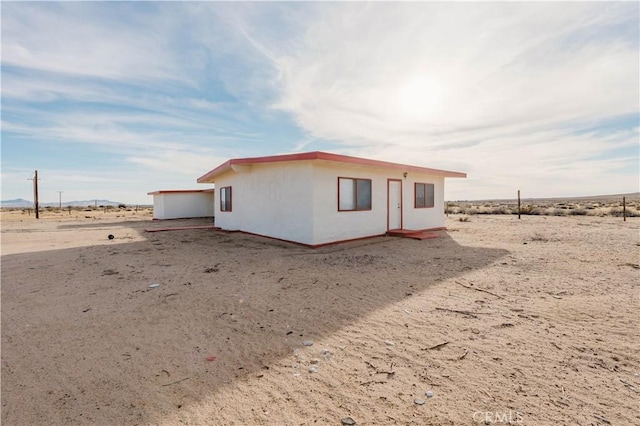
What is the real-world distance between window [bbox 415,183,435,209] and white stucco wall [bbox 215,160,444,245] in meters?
0.25

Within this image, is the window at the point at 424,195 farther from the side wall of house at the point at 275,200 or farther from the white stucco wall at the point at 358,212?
the side wall of house at the point at 275,200

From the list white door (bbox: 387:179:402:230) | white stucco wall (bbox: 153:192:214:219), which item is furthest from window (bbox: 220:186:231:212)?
white stucco wall (bbox: 153:192:214:219)

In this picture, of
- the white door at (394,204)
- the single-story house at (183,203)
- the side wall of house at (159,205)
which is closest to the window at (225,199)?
the white door at (394,204)

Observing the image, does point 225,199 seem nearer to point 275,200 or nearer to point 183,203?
point 275,200

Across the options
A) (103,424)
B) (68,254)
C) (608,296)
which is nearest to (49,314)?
(103,424)

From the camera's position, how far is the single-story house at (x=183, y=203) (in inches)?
935

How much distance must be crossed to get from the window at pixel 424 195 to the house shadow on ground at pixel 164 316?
546 centimetres

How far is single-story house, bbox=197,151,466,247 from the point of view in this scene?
9672 millimetres

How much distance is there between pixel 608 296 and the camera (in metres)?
4.73

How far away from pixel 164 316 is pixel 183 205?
22405 mm

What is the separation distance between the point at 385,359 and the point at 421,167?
36.8ft

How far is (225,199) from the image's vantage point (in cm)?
1540

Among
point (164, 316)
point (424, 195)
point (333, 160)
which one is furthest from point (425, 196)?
point (164, 316)

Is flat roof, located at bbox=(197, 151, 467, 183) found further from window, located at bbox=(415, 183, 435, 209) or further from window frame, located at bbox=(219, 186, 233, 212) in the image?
window frame, located at bbox=(219, 186, 233, 212)
